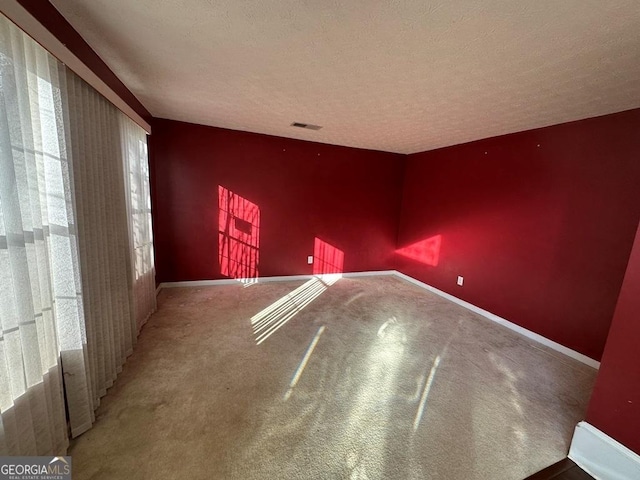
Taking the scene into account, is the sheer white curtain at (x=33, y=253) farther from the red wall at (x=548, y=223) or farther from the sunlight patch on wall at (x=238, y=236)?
the red wall at (x=548, y=223)

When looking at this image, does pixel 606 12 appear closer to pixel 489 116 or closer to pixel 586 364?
pixel 489 116

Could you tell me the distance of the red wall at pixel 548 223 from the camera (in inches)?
87.2

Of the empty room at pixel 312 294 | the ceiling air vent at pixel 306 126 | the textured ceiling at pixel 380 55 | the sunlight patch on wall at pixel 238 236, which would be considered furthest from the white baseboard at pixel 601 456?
the sunlight patch on wall at pixel 238 236

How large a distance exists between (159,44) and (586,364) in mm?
4197

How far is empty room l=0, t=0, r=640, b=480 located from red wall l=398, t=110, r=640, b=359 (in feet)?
0.06

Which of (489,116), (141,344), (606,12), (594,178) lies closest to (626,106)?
(594,178)

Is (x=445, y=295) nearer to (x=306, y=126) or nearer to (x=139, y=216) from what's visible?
(x=306, y=126)

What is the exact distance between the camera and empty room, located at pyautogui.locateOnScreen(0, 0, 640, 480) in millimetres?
1196

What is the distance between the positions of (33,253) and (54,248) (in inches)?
7.8

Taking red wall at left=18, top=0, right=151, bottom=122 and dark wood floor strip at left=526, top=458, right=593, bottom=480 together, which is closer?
red wall at left=18, top=0, right=151, bottom=122

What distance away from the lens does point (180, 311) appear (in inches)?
115

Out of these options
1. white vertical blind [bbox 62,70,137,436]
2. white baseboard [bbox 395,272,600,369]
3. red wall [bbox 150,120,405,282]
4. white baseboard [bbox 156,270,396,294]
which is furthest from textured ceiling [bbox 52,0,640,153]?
white baseboard [bbox 156,270,396,294]

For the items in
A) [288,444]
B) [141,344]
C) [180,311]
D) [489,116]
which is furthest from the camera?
[180,311]

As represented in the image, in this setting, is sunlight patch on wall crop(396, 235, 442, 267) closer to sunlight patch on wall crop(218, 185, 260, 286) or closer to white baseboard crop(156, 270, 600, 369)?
white baseboard crop(156, 270, 600, 369)
